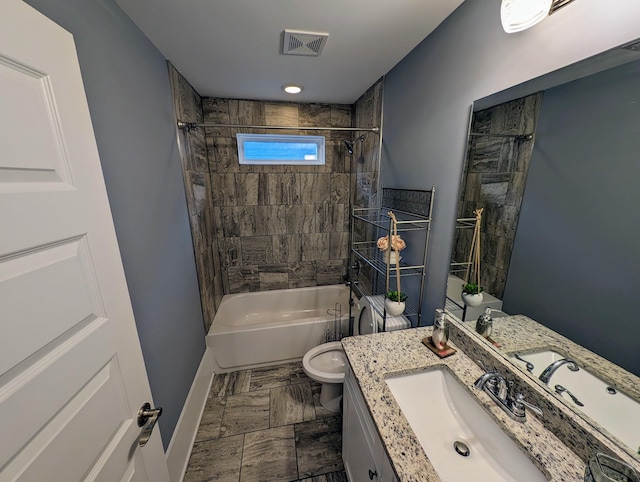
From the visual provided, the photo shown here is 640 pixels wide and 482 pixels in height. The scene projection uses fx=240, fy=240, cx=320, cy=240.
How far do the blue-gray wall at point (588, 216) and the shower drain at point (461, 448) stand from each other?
1.76 ft

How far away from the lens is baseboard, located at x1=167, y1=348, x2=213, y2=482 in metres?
1.41

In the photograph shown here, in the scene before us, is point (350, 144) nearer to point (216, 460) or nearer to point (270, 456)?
point (270, 456)

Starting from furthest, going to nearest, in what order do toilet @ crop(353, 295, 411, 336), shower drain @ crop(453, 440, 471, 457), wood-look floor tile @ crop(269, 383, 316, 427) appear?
wood-look floor tile @ crop(269, 383, 316, 427) → toilet @ crop(353, 295, 411, 336) → shower drain @ crop(453, 440, 471, 457)

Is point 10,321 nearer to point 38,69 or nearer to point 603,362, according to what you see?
point 38,69

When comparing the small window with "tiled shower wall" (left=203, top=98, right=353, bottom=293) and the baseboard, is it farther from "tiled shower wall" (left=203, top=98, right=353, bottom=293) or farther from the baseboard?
the baseboard

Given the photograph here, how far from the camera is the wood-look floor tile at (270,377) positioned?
218 centimetres

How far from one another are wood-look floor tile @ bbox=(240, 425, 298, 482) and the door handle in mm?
1026

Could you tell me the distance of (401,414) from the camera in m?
0.86

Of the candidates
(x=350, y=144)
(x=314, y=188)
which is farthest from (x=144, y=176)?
(x=350, y=144)

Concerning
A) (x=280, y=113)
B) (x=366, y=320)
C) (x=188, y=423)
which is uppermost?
(x=280, y=113)

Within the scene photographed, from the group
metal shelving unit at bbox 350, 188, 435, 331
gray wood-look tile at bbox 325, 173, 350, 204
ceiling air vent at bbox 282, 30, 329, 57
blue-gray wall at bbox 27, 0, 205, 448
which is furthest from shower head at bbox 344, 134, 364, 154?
blue-gray wall at bbox 27, 0, 205, 448

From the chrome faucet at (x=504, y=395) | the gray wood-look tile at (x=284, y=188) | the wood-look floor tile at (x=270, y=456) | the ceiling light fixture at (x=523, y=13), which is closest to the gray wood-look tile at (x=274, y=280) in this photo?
the gray wood-look tile at (x=284, y=188)

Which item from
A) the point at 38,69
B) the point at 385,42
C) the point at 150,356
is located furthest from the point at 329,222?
the point at 38,69

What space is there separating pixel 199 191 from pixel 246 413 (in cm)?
195
